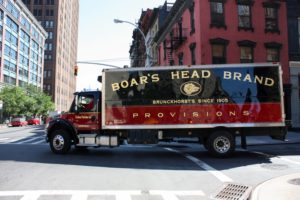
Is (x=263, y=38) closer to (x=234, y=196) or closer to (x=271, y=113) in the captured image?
(x=271, y=113)

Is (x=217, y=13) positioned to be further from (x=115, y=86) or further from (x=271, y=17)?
(x=115, y=86)

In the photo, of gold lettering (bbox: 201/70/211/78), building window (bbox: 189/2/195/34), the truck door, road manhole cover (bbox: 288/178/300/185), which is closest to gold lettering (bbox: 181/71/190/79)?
gold lettering (bbox: 201/70/211/78)

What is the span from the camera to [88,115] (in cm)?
1652

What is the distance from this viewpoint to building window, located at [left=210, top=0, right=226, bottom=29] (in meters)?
29.8

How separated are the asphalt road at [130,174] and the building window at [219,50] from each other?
13915mm

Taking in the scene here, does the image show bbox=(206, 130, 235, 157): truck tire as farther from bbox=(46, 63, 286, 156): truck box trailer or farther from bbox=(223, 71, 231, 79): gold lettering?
bbox=(223, 71, 231, 79): gold lettering

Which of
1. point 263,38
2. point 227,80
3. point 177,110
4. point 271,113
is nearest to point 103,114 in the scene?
point 177,110

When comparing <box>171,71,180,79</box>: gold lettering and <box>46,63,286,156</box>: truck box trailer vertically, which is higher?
<box>171,71,180,79</box>: gold lettering

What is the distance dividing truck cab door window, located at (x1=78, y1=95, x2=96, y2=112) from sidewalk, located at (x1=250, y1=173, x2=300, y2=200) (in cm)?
887

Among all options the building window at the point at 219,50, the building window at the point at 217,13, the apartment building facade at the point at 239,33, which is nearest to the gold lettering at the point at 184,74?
the apartment building facade at the point at 239,33

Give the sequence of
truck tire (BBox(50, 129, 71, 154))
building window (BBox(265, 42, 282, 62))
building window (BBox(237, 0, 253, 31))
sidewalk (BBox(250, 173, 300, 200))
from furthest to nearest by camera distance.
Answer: building window (BBox(265, 42, 282, 62))
building window (BBox(237, 0, 253, 31))
truck tire (BBox(50, 129, 71, 154))
sidewalk (BBox(250, 173, 300, 200))

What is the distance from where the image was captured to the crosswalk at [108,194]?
332 inches

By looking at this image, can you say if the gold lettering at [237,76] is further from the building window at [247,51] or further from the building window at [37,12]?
the building window at [37,12]

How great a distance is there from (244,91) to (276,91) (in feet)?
4.34
